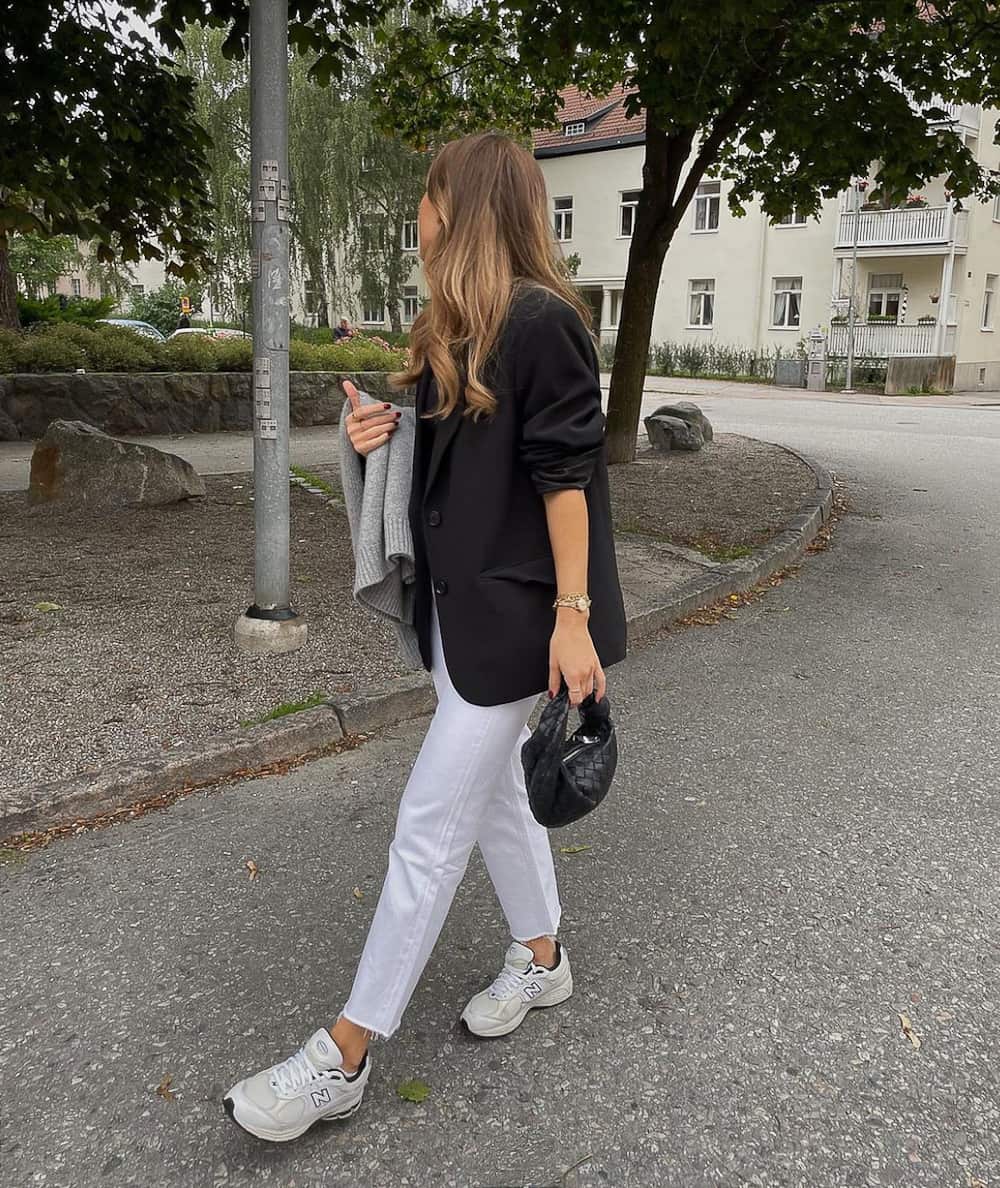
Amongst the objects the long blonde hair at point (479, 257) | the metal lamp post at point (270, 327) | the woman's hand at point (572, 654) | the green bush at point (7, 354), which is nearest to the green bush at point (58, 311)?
the green bush at point (7, 354)

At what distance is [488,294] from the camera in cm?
206

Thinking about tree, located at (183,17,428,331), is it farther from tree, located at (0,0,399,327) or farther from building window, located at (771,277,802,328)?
tree, located at (0,0,399,327)

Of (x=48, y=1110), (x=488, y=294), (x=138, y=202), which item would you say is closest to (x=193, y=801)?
(x=48, y=1110)

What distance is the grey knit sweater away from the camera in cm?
229

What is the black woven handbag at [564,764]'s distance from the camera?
221 centimetres

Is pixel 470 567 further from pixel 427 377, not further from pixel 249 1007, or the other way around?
pixel 249 1007

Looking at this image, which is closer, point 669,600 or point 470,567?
point 470,567

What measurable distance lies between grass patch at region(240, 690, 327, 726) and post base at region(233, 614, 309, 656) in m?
0.63

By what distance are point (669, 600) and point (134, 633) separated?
3.07m

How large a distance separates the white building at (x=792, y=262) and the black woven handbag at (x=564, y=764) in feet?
102

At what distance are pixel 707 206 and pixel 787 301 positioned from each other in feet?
14.6

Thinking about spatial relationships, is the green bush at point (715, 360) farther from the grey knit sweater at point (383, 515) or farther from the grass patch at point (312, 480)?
the grey knit sweater at point (383, 515)

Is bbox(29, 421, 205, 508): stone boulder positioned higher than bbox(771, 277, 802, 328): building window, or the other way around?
bbox(771, 277, 802, 328): building window

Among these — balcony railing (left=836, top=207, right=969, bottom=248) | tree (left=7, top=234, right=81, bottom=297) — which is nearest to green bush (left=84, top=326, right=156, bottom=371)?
tree (left=7, top=234, right=81, bottom=297)
